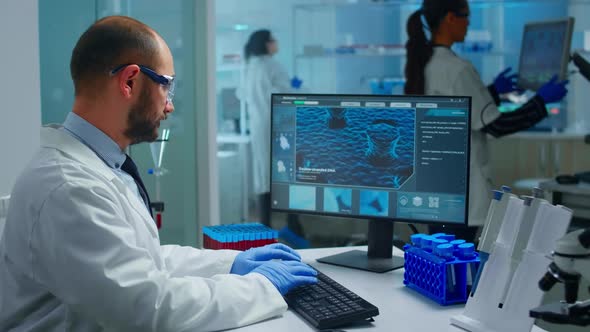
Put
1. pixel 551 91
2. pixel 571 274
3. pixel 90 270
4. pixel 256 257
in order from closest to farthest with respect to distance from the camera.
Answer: pixel 571 274 → pixel 90 270 → pixel 256 257 → pixel 551 91

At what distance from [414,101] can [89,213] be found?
2.90ft

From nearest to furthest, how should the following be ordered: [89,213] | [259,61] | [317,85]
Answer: [89,213], [259,61], [317,85]

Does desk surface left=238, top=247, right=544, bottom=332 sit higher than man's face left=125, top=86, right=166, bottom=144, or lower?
lower

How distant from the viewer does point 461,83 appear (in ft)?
9.54

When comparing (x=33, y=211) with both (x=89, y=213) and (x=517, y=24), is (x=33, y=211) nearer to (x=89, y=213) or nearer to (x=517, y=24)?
(x=89, y=213)

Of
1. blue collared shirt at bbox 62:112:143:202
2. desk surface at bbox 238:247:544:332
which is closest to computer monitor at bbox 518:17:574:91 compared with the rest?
desk surface at bbox 238:247:544:332

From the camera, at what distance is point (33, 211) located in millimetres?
1228

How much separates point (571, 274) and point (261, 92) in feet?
14.0

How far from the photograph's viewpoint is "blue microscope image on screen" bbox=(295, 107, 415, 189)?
174cm

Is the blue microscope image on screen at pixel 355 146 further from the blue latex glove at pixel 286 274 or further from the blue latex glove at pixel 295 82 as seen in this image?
the blue latex glove at pixel 295 82

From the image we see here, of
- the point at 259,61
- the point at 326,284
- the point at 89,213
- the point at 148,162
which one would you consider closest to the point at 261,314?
the point at 326,284

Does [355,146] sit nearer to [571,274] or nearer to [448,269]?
[448,269]

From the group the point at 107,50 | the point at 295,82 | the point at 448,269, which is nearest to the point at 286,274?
the point at 448,269

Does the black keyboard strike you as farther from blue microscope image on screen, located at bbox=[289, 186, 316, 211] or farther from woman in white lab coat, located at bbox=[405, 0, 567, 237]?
woman in white lab coat, located at bbox=[405, 0, 567, 237]
